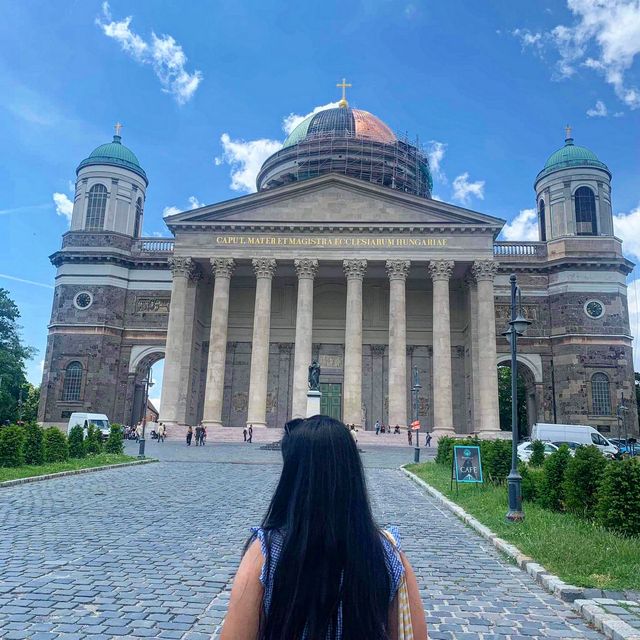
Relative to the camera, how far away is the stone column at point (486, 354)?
138 feet

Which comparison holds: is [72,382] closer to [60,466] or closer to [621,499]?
[60,466]

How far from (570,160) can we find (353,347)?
26643 mm

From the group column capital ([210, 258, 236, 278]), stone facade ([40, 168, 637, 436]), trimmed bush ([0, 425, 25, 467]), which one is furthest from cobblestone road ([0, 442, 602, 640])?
column capital ([210, 258, 236, 278])

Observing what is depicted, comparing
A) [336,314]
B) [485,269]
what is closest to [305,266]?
[336,314]

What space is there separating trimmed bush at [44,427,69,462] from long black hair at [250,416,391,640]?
21160mm

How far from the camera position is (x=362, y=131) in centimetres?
6131

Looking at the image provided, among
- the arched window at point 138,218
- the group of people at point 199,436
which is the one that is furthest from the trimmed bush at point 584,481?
the arched window at point 138,218

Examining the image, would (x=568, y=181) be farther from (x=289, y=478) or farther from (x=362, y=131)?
(x=289, y=478)

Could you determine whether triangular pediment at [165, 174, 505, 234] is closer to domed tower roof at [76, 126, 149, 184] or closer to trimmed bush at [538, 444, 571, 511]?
domed tower roof at [76, 126, 149, 184]

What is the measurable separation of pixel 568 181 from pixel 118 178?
38201mm

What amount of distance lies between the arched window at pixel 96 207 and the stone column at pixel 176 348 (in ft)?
41.9

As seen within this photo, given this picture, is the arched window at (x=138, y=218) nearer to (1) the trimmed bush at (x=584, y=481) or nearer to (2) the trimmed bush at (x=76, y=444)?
(2) the trimmed bush at (x=76, y=444)

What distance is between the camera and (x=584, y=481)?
12086 millimetres

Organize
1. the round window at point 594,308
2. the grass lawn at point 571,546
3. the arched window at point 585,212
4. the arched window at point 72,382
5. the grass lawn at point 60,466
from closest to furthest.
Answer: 1. the grass lawn at point 571,546
2. the grass lawn at point 60,466
3. the round window at point 594,308
4. the arched window at point 72,382
5. the arched window at point 585,212
